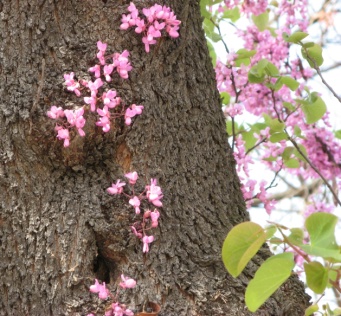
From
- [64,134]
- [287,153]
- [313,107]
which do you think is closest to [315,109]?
[313,107]

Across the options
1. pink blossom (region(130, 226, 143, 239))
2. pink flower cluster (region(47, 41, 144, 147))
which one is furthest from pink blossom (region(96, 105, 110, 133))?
pink blossom (region(130, 226, 143, 239))

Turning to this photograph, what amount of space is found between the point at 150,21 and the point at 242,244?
0.67m

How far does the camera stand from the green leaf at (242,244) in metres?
1.01

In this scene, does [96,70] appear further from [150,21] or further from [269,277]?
[269,277]

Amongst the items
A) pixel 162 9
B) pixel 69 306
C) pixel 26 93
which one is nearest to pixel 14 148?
pixel 26 93

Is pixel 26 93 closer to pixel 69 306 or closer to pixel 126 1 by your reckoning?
pixel 126 1

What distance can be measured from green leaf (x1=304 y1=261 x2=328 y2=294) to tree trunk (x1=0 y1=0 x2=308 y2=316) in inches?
13.3

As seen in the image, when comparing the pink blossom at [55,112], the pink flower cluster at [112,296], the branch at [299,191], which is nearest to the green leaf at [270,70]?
the pink blossom at [55,112]

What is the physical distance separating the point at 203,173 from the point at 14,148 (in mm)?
431

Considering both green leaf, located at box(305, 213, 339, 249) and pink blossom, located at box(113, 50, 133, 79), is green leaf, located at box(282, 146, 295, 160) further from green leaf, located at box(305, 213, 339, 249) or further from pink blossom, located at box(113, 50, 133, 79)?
green leaf, located at box(305, 213, 339, 249)

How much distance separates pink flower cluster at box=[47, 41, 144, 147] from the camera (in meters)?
1.35

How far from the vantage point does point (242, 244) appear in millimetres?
1031

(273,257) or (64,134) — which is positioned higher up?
(64,134)

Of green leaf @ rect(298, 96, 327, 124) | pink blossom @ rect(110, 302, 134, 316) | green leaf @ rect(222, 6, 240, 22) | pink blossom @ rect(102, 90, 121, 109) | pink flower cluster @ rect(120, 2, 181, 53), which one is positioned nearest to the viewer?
pink blossom @ rect(110, 302, 134, 316)
